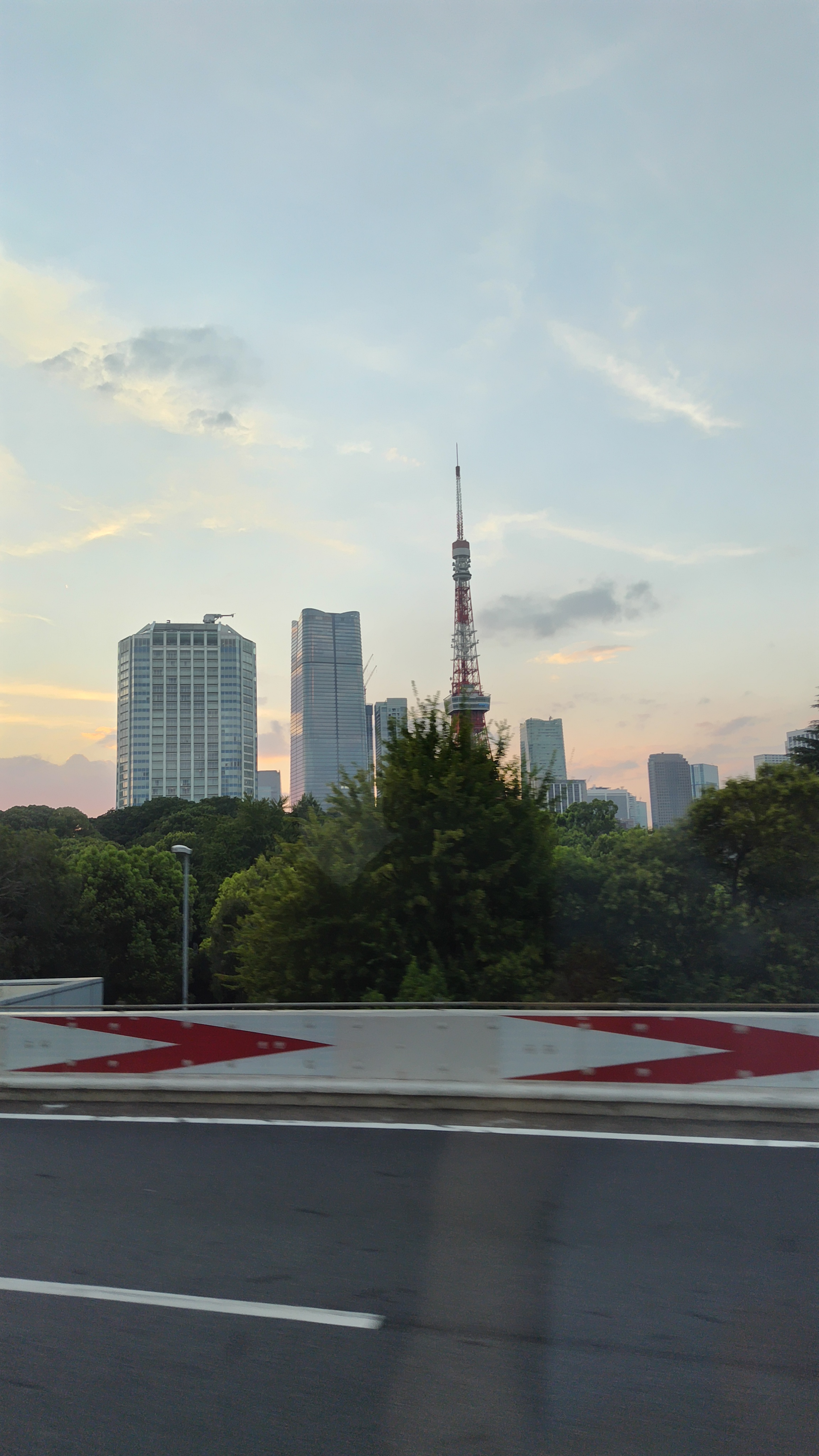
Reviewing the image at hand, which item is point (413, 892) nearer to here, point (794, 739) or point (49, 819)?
Result: point (794, 739)

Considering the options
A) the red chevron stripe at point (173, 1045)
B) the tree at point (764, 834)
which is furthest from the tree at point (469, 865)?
the red chevron stripe at point (173, 1045)

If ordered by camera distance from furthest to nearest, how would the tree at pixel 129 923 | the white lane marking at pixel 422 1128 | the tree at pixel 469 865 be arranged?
1. the tree at pixel 129 923
2. the tree at pixel 469 865
3. the white lane marking at pixel 422 1128

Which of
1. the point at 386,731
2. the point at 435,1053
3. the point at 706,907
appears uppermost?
the point at 386,731

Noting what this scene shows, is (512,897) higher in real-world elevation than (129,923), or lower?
higher


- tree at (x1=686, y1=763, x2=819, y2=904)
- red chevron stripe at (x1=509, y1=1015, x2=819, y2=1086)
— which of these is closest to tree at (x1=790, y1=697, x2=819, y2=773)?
tree at (x1=686, y1=763, x2=819, y2=904)

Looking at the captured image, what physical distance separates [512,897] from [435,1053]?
43.5ft

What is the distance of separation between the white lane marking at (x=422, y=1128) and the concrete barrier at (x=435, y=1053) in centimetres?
54

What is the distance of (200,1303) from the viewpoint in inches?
177

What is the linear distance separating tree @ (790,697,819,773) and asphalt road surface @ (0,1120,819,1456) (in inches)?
1877

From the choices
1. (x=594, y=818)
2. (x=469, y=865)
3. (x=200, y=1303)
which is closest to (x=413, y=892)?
(x=469, y=865)

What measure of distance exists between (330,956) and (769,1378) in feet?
56.4

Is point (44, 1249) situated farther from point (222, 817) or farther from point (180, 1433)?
point (222, 817)

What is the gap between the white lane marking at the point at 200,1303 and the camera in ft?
14.0

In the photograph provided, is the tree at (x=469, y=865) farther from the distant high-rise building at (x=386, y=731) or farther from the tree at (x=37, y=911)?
the tree at (x=37, y=911)
